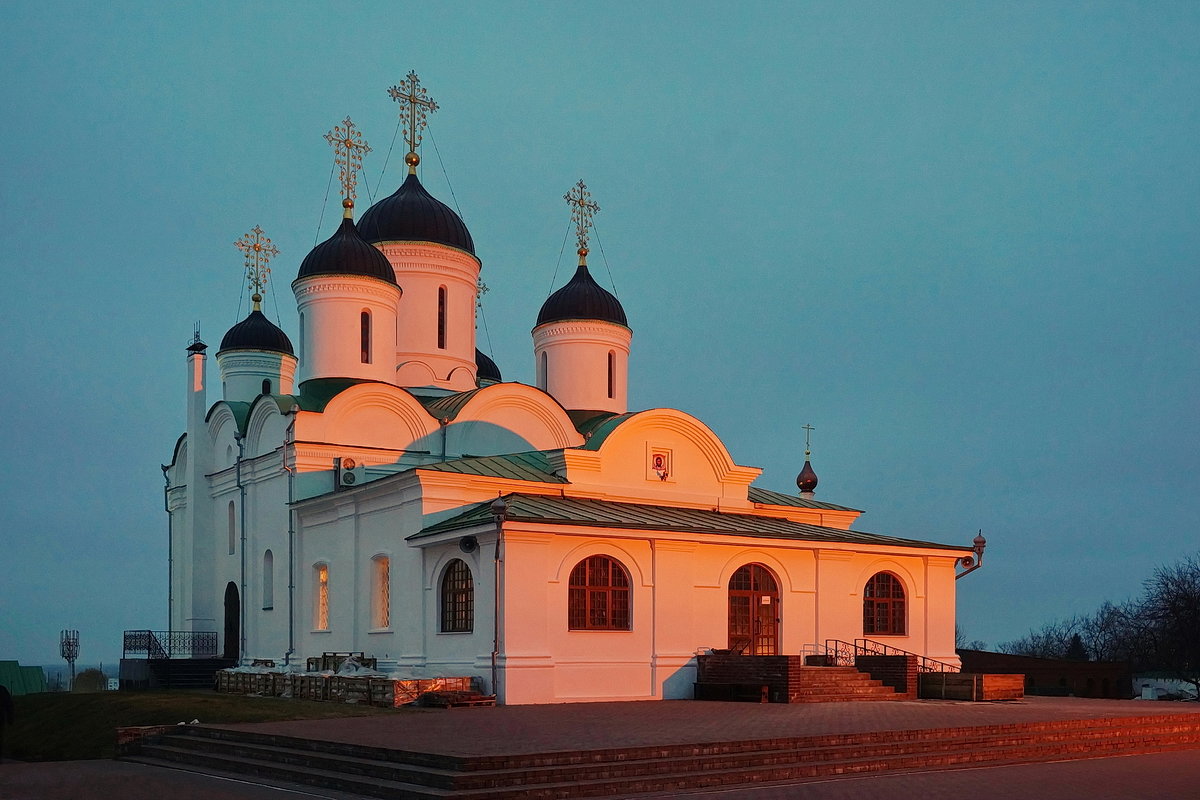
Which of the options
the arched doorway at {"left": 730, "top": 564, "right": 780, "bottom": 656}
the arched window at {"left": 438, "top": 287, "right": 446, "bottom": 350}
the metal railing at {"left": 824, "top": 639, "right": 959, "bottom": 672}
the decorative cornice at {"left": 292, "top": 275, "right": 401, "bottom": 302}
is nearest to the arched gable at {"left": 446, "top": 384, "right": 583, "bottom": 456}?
the arched window at {"left": 438, "top": 287, "right": 446, "bottom": 350}

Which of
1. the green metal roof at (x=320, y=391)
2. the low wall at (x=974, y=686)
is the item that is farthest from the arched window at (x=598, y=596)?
the green metal roof at (x=320, y=391)

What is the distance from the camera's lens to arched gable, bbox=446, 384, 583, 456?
31.0 meters

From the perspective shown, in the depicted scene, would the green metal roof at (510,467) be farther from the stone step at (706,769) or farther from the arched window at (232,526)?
the stone step at (706,769)

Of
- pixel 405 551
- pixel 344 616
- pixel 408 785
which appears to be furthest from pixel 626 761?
pixel 344 616

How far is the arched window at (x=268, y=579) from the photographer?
30.5m

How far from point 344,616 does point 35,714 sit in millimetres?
7545

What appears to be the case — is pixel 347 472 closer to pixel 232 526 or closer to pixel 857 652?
pixel 232 526

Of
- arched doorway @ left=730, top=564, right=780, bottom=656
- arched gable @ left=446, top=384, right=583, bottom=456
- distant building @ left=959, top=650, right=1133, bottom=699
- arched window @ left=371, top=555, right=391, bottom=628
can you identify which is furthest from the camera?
distant building @ left=959, top=650, right=1133, bottom=699

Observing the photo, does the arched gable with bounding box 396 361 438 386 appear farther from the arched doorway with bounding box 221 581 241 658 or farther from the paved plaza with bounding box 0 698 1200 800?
the paved plaza with bounding box 0 698 1200 800

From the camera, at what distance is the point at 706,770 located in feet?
44.0

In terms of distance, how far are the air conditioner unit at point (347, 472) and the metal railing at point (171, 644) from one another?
750 cm

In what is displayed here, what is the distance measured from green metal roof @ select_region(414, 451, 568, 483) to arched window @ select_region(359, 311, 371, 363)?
5.56 metres

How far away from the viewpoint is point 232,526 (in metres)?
33.1

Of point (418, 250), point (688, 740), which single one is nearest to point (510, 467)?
point (418, 250)
